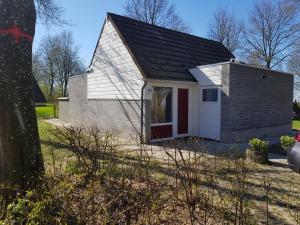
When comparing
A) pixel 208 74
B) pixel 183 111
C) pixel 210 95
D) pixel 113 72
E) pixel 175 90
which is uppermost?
pixel 113 72

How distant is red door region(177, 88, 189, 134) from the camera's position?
44.0ft

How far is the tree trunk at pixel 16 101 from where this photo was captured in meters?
4.26

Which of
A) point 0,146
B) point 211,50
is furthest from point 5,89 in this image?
point 211,50

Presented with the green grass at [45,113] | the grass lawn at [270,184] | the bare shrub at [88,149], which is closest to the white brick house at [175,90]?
the grass lawn at [270,184]

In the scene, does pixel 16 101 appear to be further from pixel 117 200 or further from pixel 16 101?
pixel 117 200

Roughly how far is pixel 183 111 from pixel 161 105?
1.32 metres

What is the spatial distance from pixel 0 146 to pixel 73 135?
126 centimetres

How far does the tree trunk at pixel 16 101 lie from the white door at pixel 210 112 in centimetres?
954

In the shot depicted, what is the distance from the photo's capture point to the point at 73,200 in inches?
162

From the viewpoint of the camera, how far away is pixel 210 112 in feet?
43.4

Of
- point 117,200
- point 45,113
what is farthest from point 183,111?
point 45,113

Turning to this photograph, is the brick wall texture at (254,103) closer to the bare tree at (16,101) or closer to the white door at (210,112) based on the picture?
the white door at (210,112)

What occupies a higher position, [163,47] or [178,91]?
[163,47]

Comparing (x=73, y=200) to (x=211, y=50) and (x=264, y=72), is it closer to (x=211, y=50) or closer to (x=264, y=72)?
(x=264, y=72)
